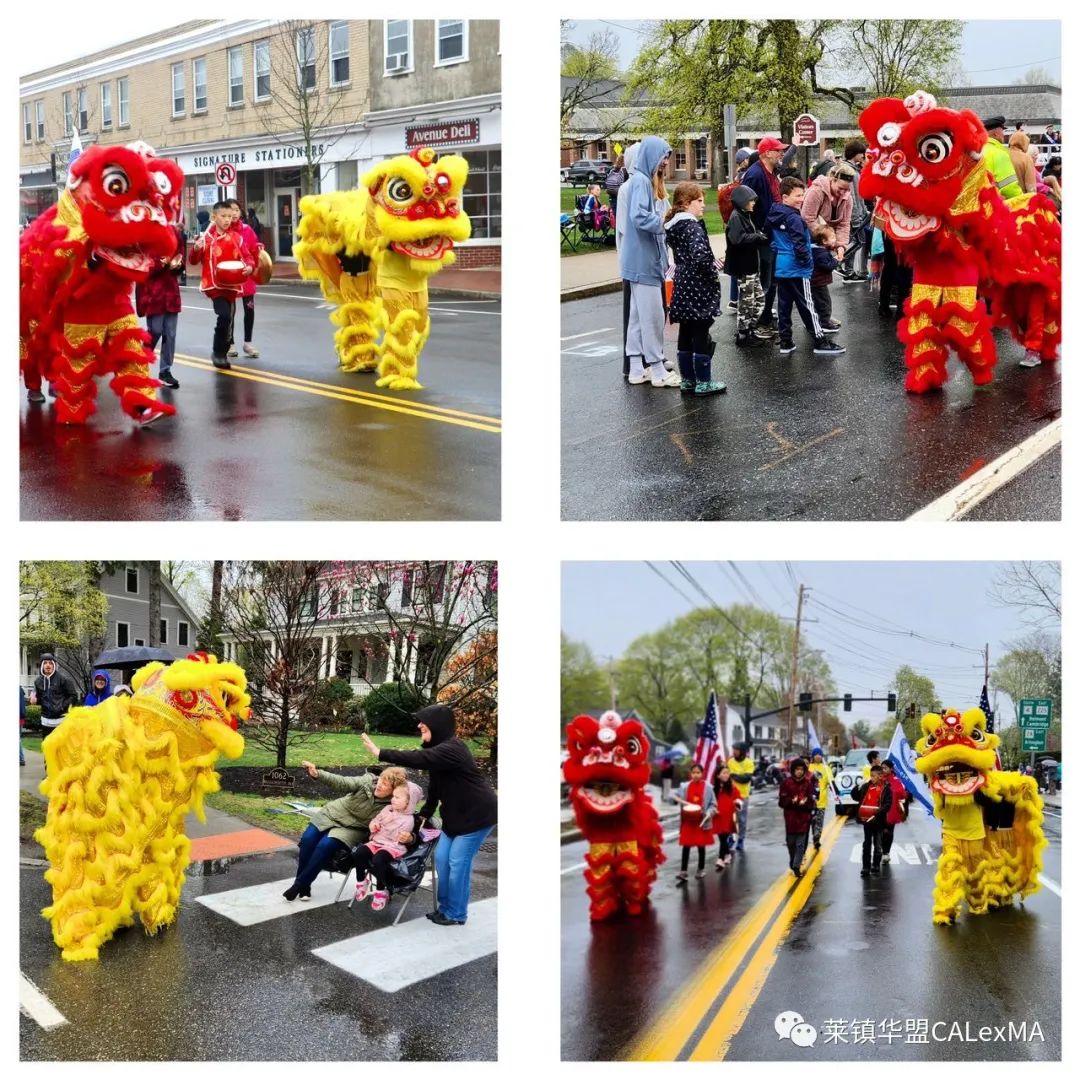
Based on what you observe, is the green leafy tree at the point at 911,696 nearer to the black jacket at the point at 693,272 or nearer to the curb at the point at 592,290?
the black jacket at the point at 693,272

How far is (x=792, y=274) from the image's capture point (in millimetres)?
9445

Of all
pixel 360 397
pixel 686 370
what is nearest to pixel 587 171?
pixel 686 370

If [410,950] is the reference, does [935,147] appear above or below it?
above

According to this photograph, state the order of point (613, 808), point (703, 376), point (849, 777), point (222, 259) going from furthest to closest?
point (849, 777) → point (222, 259) → point (703, 376) → point (613, 808)

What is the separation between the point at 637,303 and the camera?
8148 mm

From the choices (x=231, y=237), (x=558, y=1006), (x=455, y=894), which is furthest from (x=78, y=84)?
(x=558, y=1006)

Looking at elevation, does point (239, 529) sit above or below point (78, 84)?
below

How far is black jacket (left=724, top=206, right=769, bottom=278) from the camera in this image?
374 inches

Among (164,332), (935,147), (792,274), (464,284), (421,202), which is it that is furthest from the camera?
(464,284)

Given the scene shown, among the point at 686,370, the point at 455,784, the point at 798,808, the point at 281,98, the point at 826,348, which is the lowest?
the point at 798,808

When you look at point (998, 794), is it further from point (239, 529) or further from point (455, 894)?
point (239, 529)

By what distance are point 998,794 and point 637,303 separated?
3824mm

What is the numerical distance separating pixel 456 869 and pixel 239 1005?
130cm

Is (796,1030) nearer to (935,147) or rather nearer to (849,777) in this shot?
(935,147)
